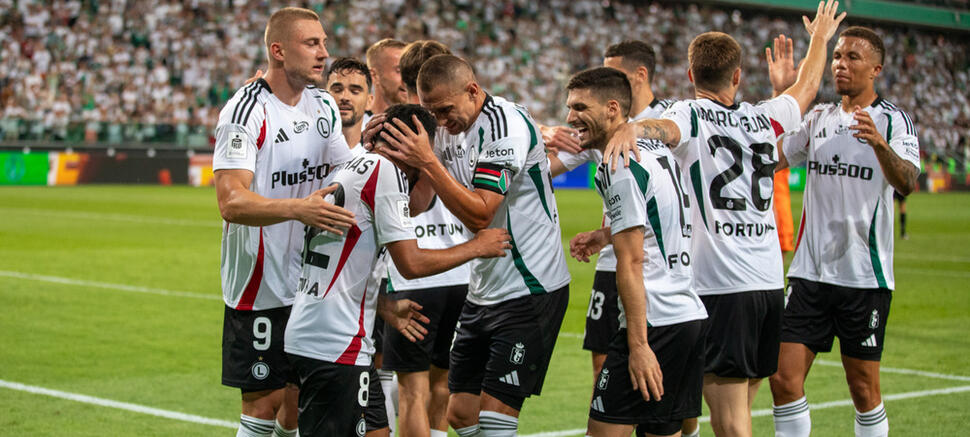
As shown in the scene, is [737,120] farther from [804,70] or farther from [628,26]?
[628,26]

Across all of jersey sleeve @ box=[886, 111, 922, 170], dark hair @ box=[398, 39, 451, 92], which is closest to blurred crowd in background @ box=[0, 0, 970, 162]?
dark hair @ box=[398, 39, 451, 92]

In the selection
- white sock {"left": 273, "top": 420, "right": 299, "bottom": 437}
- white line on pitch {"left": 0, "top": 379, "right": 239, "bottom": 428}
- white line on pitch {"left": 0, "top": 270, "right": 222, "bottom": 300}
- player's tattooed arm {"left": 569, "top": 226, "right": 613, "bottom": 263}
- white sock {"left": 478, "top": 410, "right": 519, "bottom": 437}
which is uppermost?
player's tattooed arm {"left": 569, "top": 226, "right": 613, "bottom": 263}

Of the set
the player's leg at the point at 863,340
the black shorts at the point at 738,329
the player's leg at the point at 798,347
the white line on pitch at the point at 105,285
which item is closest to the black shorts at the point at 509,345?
the black shorts at the point at 738,329

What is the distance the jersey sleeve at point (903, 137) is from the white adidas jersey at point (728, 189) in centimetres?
113

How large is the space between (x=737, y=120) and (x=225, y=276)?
8.85 ft

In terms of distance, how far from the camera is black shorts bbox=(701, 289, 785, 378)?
5.36 meters

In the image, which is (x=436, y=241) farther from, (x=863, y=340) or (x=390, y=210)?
(x=863, y=340)

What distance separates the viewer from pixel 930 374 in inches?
344

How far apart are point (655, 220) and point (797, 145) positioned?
2221 mm

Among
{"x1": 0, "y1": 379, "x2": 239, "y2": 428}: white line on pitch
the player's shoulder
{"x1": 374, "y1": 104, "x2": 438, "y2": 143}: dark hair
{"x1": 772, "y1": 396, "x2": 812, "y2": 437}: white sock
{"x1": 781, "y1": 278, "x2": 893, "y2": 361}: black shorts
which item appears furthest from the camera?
{"x1": 0, "y1": 379, "x2": 239, "y2": 428}: white line on pitch

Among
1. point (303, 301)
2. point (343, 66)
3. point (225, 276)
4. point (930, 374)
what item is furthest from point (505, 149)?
→ point (930, 374)

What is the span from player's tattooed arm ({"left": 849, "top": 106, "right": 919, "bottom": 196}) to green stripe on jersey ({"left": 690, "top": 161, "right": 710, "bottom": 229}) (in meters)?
0.98

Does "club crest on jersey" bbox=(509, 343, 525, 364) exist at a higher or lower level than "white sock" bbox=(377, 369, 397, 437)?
higher

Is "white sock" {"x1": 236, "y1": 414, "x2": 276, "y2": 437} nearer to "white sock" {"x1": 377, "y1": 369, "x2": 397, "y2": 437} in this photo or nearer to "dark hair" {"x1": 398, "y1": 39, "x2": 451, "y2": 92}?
"white sock" {"x1": 377, "y1": 369, "x2": 397, "y2": 437}
